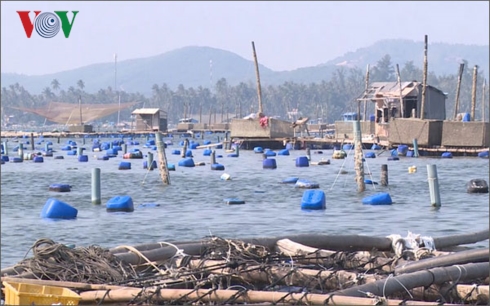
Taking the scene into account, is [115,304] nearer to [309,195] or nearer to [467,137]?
[309,195]

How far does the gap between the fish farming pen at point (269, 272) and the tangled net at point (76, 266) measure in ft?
0.05

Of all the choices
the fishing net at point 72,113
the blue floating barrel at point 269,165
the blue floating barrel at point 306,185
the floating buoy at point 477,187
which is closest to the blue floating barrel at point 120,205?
the blue floating barrel at point 306,185

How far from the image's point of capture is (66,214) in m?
29.7

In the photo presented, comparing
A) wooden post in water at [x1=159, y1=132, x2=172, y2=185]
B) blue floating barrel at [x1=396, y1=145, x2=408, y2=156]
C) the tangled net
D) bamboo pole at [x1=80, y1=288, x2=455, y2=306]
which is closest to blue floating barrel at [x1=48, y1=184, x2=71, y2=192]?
wooden post in water at [x1=159, y1=132, x2=172, y2=185]

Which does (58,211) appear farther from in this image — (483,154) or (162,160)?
(483,154)

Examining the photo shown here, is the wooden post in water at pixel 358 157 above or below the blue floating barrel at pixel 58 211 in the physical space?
above

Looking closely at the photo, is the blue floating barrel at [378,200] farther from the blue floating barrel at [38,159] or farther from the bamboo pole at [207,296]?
the blue floating barrel at [38,159]

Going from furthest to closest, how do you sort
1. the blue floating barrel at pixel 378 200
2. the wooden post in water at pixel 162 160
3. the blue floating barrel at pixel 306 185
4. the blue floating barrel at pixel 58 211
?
the blue floating barrel at pixel 306 185 < the wooden post in water at pixel 162 160 < the blue floating barrel at pixel 378 200 < the blue floating barrel at pixel 58 211

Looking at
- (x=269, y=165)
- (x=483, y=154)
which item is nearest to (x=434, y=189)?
(x=269, y=165)

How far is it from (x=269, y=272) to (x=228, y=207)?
19.3 m

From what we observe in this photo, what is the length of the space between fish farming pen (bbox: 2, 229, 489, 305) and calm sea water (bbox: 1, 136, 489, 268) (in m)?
5.61

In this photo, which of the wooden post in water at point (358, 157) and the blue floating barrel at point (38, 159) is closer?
the wooden post in water at point (358, 157)

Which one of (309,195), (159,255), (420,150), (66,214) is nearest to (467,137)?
(420,150)

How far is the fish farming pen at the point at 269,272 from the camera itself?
43.3ft
